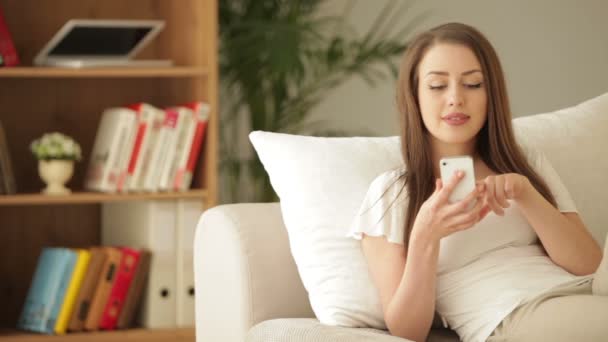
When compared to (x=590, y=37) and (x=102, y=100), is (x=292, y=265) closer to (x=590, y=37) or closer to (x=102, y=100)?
(x=102, y=100)

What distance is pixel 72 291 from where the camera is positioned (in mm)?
2748

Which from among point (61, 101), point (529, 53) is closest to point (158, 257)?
point (61, 101)

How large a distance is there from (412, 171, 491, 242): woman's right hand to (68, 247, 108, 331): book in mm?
1453

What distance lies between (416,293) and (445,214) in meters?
0.12

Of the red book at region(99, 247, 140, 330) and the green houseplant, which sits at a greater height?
the green houseplant

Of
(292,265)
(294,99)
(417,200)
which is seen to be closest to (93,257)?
(294,99)

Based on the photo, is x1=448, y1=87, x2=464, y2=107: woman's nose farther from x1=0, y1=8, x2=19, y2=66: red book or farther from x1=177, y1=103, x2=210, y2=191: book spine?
x1=0, y1=8, x2=19, y2=66: red book

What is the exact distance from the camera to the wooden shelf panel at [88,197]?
268cm

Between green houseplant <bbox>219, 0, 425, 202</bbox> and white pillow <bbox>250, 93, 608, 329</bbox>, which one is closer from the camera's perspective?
white pillow <bbox>250, 93, 608, 329</bbox>

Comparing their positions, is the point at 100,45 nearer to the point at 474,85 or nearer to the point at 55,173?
the point at 55,173

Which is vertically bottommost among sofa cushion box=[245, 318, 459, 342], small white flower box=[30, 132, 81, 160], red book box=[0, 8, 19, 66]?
sofa cushion box=[245, 318, 459, 342]

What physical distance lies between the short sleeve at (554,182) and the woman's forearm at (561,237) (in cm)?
4

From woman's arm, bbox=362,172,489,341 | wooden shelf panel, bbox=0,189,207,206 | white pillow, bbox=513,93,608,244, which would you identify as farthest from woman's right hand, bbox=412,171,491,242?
wooden shelf panel, bbox=0,189,207,206

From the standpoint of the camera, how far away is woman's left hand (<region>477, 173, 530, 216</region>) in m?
1.52
